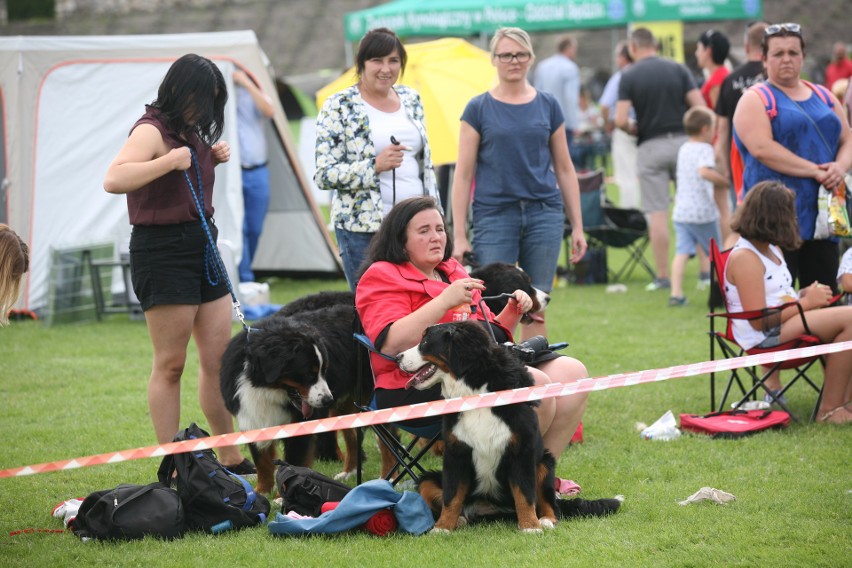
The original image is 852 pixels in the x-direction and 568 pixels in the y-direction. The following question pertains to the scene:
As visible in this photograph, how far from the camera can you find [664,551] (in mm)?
3494

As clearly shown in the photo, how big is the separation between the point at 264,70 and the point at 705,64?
4.12 meters

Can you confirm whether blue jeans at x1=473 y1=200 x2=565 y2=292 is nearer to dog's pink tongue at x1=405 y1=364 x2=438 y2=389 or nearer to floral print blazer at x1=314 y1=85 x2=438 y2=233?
floral print blazer at x1=314 y1=85 x2=438 y2=233

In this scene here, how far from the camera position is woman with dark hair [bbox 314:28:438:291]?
496 centimetres

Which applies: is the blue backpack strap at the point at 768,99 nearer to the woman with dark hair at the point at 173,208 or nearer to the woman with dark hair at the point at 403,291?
the woman with dark hair at the point at 403,291

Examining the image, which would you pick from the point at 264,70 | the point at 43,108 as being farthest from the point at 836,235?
the point at 43,108

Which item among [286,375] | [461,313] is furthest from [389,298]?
[286,375]

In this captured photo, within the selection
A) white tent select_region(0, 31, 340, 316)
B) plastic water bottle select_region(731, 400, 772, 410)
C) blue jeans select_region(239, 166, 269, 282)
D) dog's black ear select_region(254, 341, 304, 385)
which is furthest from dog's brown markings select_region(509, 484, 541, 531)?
blue jeans select_region(239, 166, 269, 282)

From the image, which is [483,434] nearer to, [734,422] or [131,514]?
[131,514]

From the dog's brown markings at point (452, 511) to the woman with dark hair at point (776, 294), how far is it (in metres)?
2.11

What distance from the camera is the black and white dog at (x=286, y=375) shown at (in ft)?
13.8

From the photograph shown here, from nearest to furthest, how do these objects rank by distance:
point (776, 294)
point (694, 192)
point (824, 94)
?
point (776, 294), point (824, 94), point (694, 192)

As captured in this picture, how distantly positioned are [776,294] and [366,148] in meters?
2.21

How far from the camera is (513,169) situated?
17.4 ft

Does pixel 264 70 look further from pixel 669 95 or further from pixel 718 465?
pixel 718 465
